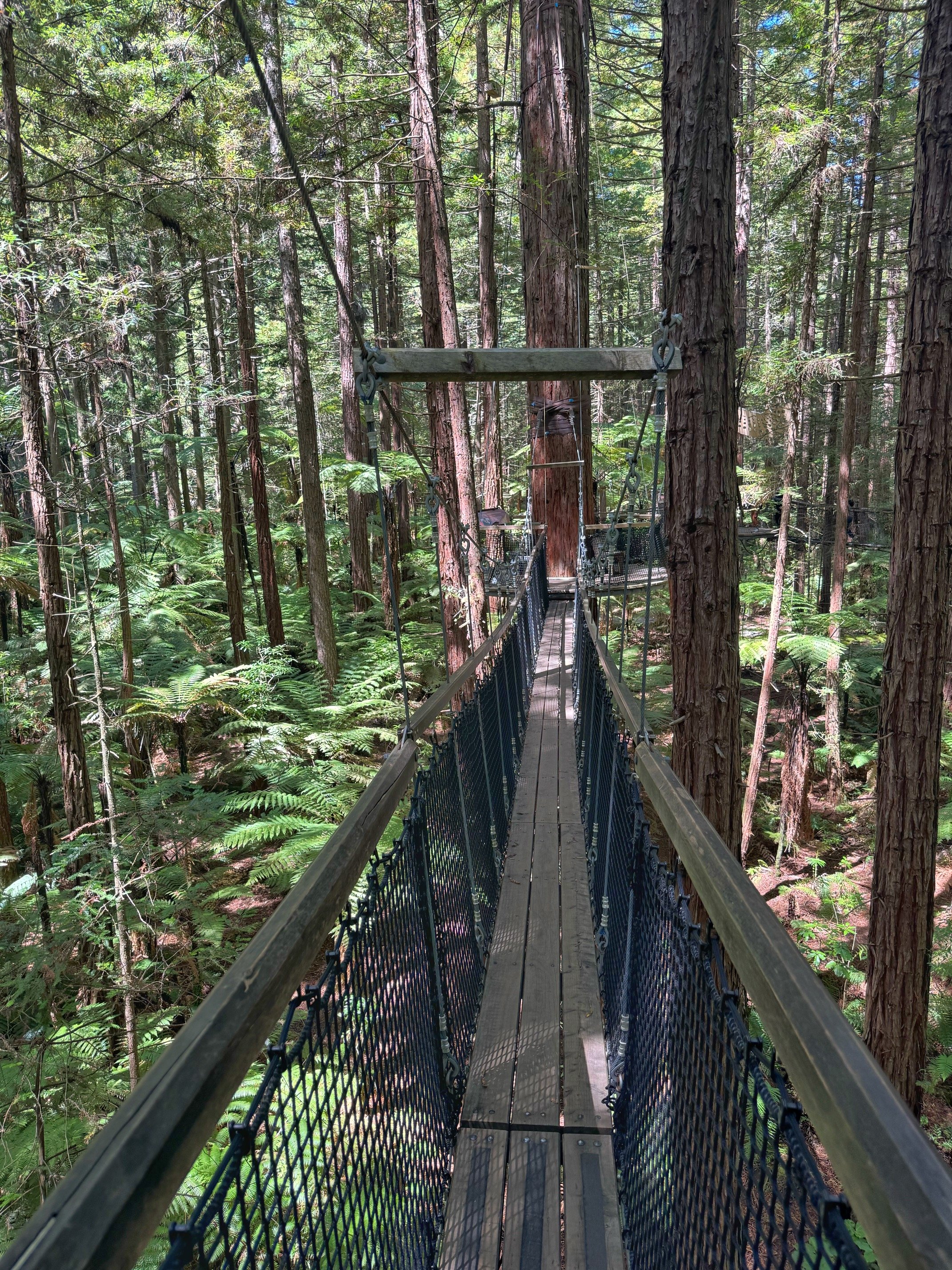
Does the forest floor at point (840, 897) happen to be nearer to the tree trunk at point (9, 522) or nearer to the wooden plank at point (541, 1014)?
the wooden plank at point (541, 1014)

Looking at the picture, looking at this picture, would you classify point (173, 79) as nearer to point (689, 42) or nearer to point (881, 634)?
point (689, 42)

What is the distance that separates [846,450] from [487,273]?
18.2ft

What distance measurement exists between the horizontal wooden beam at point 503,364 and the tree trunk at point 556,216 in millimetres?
5160

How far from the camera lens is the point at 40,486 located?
18.4 feet

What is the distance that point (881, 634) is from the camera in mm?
10445

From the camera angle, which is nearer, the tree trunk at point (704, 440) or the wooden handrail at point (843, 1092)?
the wooden handrail at point (843, 1092)

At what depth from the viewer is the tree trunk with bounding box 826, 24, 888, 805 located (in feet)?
31.9

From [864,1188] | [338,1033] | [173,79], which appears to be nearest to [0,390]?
[173,79]

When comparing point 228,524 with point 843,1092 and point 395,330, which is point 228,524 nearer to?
point 395,330

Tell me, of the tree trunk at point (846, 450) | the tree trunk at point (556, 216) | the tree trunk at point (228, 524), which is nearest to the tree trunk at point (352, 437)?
the tree trunk at point (228, 524)

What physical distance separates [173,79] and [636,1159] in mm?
9918

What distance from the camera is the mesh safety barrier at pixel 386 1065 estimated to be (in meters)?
0.90

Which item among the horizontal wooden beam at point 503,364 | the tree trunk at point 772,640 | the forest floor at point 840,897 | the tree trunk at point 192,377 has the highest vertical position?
the tree trunk at point 192,377

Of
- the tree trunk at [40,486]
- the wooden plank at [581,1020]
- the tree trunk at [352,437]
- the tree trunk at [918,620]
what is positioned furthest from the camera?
the tree trunk at [352,437]
